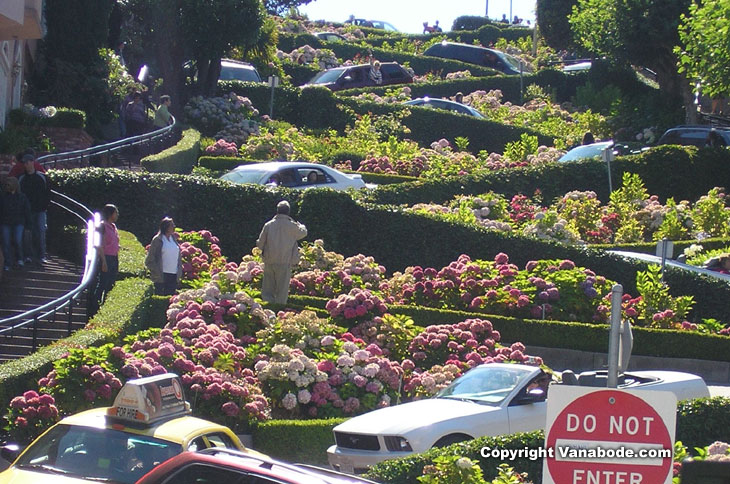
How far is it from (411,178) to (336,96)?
963 centimetres

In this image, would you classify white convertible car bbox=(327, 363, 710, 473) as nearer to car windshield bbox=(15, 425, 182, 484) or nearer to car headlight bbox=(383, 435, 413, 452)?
car headlight bbox=(383, 435, 413, 452)

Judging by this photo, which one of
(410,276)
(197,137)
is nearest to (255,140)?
(197,137)

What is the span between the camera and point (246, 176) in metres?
23.0

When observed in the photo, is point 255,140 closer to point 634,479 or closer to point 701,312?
point 701,312

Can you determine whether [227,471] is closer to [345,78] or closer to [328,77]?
[345,78]

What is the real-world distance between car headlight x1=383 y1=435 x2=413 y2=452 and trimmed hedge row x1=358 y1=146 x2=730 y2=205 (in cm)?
1154

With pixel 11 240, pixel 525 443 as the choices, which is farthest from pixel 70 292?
pixel 525 443

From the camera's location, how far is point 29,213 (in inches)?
676

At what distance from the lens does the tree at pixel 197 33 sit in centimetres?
3688

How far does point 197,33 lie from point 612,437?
33131 mm

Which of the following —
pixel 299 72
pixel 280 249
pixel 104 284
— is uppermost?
pixel 299 72

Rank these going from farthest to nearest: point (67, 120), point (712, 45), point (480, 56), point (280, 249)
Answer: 1. point (480, 56)
2. point (712, 45)
3. point (67, 120)
4. point (280, 249)

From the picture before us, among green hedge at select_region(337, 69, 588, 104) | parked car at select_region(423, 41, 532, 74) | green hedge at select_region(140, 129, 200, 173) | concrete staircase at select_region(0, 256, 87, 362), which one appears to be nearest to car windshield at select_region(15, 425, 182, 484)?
concrete staircase at select_region(0, 256, 87, 362)

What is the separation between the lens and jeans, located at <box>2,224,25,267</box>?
17.0 metres
